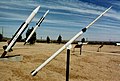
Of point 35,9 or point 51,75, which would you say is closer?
point 51,75

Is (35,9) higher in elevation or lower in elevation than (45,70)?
higher

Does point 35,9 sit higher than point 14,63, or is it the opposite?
point 35,9

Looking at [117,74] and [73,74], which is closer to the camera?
[73,74]

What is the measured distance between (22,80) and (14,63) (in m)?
5.09

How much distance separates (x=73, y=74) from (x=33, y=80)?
5065 mm

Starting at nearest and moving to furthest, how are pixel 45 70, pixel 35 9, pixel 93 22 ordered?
pixel 93 22
pixel 45 70
pixel 35 9

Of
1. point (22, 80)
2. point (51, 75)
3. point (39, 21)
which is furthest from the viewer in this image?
point (39, 21)

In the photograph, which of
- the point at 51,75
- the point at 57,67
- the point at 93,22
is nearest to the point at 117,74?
the point at 57,67

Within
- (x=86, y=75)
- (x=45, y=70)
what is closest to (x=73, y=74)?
(x=86, y=75)

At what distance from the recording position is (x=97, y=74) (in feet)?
72.3

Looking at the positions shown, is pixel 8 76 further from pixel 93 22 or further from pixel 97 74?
pixel 97 74

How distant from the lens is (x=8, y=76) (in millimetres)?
16516

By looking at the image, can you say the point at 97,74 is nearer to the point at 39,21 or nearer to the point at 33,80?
the point at 33,80

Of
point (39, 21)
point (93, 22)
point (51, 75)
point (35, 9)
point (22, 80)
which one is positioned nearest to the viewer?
point (93, 22)
